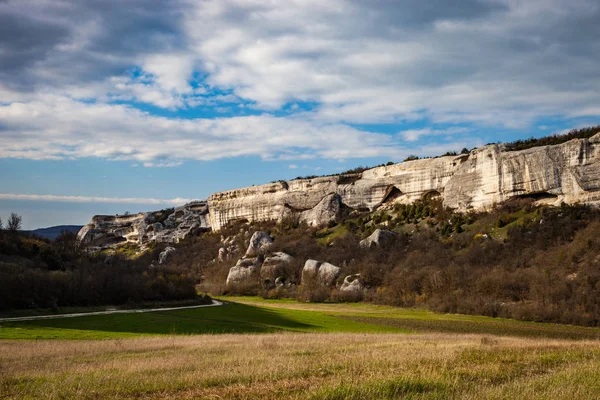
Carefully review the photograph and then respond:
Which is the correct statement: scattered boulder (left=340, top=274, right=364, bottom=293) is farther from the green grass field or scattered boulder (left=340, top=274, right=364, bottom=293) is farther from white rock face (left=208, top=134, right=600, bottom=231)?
white rock face (left=208, top=134, right=600, bottom=231)

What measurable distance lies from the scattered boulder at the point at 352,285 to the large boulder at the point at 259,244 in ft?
66.6

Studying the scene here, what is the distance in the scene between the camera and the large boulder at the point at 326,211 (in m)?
86.8

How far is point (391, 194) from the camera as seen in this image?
8112cm

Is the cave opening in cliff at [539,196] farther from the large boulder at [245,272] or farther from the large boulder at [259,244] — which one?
the large boulder at [259,244]

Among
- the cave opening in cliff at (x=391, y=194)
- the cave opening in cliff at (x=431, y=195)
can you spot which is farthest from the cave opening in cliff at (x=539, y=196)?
the cave opening in cliff at (x=391, y=194)

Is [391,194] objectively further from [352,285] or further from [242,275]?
[242,275]

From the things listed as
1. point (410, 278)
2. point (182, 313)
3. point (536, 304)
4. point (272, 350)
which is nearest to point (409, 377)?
point (272, 350)

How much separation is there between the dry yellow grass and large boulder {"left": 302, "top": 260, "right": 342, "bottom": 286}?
48196 millimetres

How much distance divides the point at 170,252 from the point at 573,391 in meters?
95.2

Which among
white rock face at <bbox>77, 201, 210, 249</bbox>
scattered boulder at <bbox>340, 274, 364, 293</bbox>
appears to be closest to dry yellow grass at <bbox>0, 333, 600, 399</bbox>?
scattered boulder at <bbox>340, 274, 364, 293</bbox>

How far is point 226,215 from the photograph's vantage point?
4284 inches

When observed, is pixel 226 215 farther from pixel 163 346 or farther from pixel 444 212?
pixel 163 346

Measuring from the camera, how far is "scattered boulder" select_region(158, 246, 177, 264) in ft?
320

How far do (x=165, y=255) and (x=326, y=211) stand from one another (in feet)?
109
